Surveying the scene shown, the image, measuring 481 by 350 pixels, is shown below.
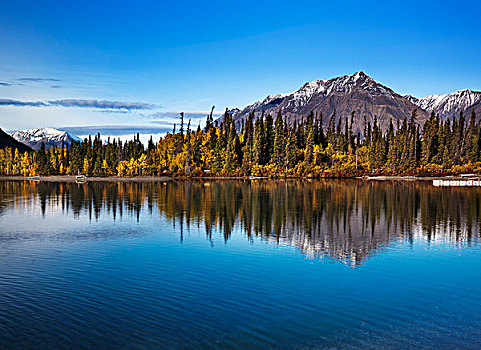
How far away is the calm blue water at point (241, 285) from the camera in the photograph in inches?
563

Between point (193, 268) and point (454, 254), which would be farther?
point (454, 254)

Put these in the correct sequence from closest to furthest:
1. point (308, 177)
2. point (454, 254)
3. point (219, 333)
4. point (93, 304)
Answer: point (219, 333), point (93, 304), point (454, 254), point (308, 177)

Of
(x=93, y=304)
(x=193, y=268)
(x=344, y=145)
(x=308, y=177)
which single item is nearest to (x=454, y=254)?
(x=193, y=268)

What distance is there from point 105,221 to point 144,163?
14055 centimetres

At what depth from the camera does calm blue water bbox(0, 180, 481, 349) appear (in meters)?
14.3

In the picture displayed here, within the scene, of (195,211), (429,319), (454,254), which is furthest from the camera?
(195,211)

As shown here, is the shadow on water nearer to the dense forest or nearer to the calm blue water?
the calm blue water

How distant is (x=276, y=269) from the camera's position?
23.5m

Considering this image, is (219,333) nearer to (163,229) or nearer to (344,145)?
(163,229)

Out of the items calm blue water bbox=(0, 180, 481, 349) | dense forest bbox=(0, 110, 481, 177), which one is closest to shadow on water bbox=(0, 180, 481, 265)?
calm blue water bbox=(0, 180, 481, 349)

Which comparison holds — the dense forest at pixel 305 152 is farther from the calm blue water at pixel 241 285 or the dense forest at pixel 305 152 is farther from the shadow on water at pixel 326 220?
the calm blue water at pixel 241 285

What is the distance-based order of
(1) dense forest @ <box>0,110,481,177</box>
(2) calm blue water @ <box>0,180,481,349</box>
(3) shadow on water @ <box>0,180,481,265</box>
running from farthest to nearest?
1. (1) dense forest @ <box>0,110,481,177</box>
2. (3) shadow on water @ <box>0,180,481,265</box>
3. (2) calm blue water @ <box>0,180,481,349</box>

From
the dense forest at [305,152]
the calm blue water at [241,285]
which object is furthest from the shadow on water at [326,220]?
the dense forest at [305,152]

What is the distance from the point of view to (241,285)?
801 inches
